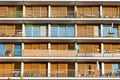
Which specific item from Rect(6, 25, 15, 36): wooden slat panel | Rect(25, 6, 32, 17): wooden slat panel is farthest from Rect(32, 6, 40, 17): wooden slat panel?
Rect(6, 25, 15, 36): wooden slat panel

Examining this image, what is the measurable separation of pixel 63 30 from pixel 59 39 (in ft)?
5.62

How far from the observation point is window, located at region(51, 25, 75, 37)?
49.4 metres

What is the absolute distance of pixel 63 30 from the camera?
163ft

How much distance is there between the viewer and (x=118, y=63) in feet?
160

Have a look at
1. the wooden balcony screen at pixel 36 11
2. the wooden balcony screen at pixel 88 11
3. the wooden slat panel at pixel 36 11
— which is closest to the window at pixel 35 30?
the wooden balcony screen at pixel 36 11

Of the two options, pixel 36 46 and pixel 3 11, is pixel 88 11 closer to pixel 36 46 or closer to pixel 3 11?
pixel 36 46

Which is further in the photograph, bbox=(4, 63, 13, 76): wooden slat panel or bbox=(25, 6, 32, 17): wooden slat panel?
bbox=(25, 6, 32, 17): wooden slat panel

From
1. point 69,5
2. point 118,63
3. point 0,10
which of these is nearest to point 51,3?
point 69,5

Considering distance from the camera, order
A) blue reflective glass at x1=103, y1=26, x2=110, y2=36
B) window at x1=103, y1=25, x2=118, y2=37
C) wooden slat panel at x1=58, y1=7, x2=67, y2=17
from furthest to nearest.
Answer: wooden slat panel at x1=58, y1=7, x2=67, y2=17, blue reflective glass at x1=103, y1=26, x2=110, y2=36, window at x1=103, y1=25, x2=118, y2=37

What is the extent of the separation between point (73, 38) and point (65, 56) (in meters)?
2.26

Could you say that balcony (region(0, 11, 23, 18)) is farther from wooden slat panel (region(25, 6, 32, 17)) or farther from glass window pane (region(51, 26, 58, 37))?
glass window pane (region(51, 26, 58, 37))

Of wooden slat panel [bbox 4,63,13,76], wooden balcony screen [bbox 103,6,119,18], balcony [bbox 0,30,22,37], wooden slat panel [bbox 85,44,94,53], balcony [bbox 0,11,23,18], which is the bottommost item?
wooden slat panel [bbox 4,63,13,76]

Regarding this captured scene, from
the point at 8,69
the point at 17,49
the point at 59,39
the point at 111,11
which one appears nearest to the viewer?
the point at 59,39

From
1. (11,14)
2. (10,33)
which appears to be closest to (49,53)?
(10,33)
